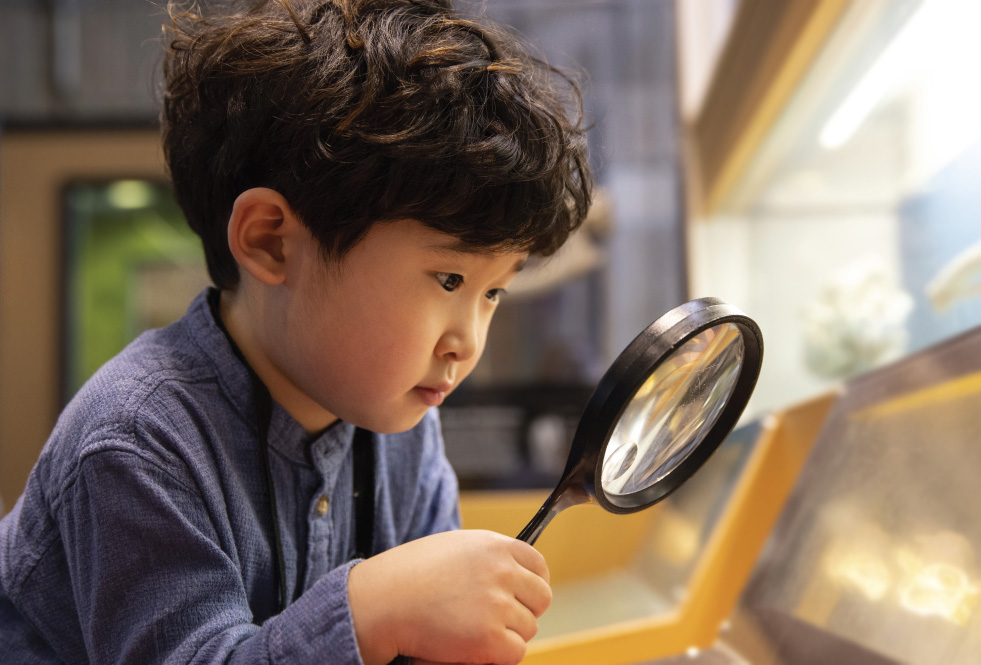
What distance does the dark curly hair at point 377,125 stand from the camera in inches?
18.7

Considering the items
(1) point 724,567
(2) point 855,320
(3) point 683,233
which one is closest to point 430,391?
(1) point 724,567

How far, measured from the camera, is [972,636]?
42cm

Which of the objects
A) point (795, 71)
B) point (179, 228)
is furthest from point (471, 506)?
point (179, 228)

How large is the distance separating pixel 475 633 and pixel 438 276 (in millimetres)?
201

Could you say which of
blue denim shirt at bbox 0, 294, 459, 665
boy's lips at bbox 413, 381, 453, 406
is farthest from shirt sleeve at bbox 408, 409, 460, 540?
boy's lips at bbox 413, 381, 453, 406

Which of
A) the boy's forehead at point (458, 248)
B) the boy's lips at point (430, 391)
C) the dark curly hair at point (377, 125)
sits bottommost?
the boy's lips at point (430, 391)

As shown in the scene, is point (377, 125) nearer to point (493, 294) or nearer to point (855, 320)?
point (493, 294)

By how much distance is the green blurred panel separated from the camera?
274cm

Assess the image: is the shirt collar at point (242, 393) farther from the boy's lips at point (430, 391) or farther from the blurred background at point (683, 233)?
the blurred background at point (683, 233)

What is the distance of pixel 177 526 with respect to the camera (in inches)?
17.1

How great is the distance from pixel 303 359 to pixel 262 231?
3.3 inches

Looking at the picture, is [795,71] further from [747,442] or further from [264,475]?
[264,475]

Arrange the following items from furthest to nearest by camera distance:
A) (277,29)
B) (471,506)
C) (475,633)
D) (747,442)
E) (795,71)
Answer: (471,506)
(795,71)
(747,442)
(277,29)
(475,633)

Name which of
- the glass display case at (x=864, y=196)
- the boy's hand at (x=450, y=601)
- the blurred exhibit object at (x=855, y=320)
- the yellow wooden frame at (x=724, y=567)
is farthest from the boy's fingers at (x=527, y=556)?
the blurred exhibit object at (x=855, y=320)
